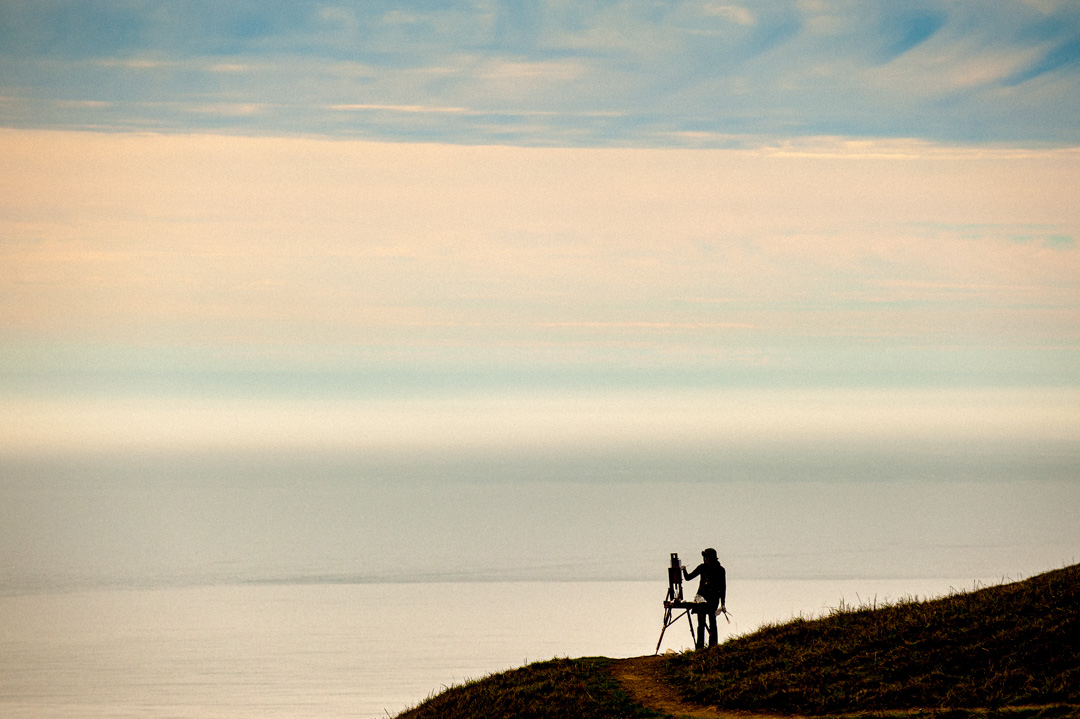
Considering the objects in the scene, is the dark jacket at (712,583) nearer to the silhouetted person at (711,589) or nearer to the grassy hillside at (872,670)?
the silhouetted person at (711,589)

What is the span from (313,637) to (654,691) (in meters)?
55.1

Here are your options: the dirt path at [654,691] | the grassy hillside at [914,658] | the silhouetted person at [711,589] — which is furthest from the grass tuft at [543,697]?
the silhouetted person at [711,589]

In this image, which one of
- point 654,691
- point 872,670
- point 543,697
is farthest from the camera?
point 543,697

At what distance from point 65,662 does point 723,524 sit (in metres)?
125

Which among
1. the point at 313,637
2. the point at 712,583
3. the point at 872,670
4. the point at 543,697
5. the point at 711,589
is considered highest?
the point at 313,637

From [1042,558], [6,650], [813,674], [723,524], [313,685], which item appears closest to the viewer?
[813,674]

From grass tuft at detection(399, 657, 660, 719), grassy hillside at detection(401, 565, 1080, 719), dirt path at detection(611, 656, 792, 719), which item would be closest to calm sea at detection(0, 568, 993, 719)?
grass tuft at detection(399, 657, 660, 719)

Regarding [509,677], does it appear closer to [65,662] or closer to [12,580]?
[65,662]

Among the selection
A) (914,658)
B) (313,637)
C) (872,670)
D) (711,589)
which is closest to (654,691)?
(711,589)

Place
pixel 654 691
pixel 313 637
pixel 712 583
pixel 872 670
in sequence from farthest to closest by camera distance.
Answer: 1. pixel 313 637
2. pixel 712 583
3. pixel 654 691
4. pixel 872 670

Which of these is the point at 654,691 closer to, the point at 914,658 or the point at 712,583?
the point at 712,583

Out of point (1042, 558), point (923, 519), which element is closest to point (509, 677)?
point (1042, 558)

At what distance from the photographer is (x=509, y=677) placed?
23.5 m

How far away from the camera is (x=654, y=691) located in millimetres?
21312
